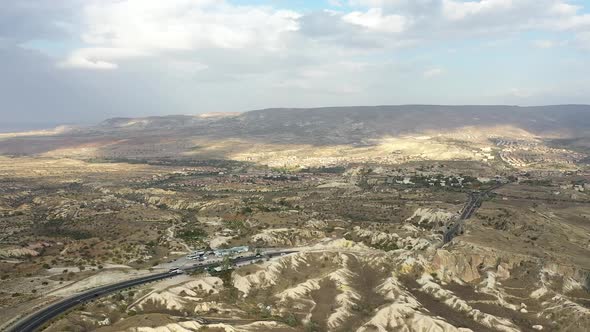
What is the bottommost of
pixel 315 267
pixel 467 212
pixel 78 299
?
pixel 467 212

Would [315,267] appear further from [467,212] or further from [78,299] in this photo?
[467,212]

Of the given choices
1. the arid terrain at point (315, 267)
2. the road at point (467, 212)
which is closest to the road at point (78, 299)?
the arid terrain at point (315, 267)

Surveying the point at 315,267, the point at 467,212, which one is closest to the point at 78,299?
the point at 315,267

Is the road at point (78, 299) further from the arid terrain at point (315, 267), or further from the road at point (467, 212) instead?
the road at point (467, 212)

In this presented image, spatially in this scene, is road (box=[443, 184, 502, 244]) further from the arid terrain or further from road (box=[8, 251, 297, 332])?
road (box=[8, 251, 297, 332])

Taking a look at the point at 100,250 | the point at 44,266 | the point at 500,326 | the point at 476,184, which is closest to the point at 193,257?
the point at 100,250

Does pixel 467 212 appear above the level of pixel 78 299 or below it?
below

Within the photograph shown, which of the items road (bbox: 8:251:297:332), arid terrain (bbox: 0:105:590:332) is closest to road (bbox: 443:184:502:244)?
arid terrain (bbox: 0:105:590:332)

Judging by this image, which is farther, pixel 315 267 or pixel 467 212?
pixel 467 212

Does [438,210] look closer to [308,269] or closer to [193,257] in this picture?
[308,269]
